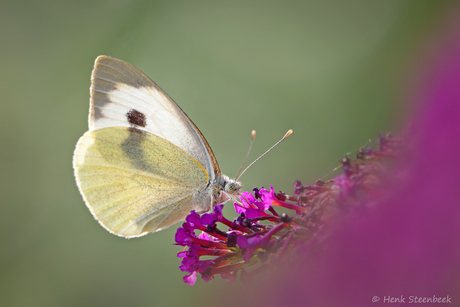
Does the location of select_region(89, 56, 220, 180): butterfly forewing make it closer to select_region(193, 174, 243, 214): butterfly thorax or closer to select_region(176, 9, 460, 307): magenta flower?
select_region(193, 174, 243, 214): butterfly thorax

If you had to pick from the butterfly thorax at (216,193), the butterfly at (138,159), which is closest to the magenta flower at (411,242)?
the butterfly thorax at (216,193)

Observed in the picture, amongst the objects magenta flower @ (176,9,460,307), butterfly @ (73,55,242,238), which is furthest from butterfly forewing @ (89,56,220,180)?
magenta flower @ (176,9,460,307)

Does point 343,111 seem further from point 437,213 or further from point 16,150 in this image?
point 16,150

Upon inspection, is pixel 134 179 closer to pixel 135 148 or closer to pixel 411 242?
pixel 135 148

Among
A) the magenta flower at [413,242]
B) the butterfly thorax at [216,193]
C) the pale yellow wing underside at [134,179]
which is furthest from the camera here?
the pale yellow wing underside at [134,179]

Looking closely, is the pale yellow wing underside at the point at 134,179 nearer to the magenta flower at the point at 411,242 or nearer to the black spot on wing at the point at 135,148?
the black spot on wing at the point at 135,148

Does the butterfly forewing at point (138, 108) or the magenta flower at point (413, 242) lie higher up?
the butterfly forewing at point (138, 108)

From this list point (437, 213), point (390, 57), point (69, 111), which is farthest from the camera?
point (69, 111)

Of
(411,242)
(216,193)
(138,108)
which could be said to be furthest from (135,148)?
(411,242)

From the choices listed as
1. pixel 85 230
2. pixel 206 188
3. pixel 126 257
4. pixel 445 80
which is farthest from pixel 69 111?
pixel 445 80
